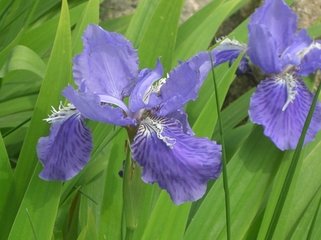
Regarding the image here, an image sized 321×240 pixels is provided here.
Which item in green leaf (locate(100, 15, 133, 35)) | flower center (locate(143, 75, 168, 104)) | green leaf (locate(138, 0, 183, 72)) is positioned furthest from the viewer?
green leaf (locate(100, 15, 133, 35))

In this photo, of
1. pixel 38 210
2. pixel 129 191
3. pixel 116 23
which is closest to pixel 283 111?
pixel 129 191

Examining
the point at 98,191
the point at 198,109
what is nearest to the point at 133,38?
the point at 198,109

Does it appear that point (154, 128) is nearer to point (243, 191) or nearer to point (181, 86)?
point (181, 86)

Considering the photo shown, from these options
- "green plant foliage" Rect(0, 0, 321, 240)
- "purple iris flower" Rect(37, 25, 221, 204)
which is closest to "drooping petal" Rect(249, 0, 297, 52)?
"green plant foliage" Rect(0, 0, 321, 240)

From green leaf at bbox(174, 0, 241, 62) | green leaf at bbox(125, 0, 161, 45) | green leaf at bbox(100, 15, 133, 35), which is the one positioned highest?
green leaf at bbox(100, 15, 133, 35)

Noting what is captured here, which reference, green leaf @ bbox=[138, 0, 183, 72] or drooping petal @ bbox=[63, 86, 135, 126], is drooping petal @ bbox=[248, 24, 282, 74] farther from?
drooping petal @ bbox=[63, 86, 135, 126]

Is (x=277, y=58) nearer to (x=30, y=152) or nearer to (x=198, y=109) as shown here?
(x=198, y=109)
